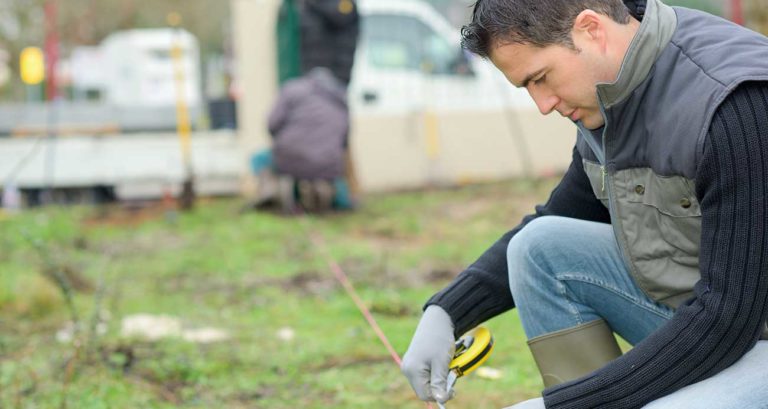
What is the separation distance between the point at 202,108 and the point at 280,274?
7049 millimetres

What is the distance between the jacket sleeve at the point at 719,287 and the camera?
176cm

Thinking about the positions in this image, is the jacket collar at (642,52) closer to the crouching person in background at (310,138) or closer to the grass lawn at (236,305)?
the grass lawn at (236,305)

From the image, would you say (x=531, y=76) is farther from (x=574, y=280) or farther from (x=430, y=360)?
(x=430, y=360)

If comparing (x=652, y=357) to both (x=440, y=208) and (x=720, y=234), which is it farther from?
(x=440, y=208)

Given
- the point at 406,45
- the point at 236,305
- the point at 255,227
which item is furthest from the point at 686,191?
the point at 406,45

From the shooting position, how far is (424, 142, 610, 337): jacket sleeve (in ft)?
7.71

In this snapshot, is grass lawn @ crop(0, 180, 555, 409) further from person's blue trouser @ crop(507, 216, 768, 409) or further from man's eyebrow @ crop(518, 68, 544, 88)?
man's eyebrow @ crop(518, 68, 544, 88)

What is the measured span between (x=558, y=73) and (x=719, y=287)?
1.55ft

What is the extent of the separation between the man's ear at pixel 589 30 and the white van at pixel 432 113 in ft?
27.3

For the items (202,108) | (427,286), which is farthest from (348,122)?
(202,108)

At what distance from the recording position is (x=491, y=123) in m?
10.5

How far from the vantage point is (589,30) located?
190 cm

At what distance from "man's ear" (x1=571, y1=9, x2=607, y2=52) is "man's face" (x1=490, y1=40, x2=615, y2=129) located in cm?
2

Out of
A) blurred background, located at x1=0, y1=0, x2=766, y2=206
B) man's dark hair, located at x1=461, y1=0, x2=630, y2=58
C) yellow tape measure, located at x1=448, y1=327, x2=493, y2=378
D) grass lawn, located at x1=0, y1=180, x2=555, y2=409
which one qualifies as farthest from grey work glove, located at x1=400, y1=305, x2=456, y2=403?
blurred background, located at x1=0, y1=0, x2=766, y2=206
